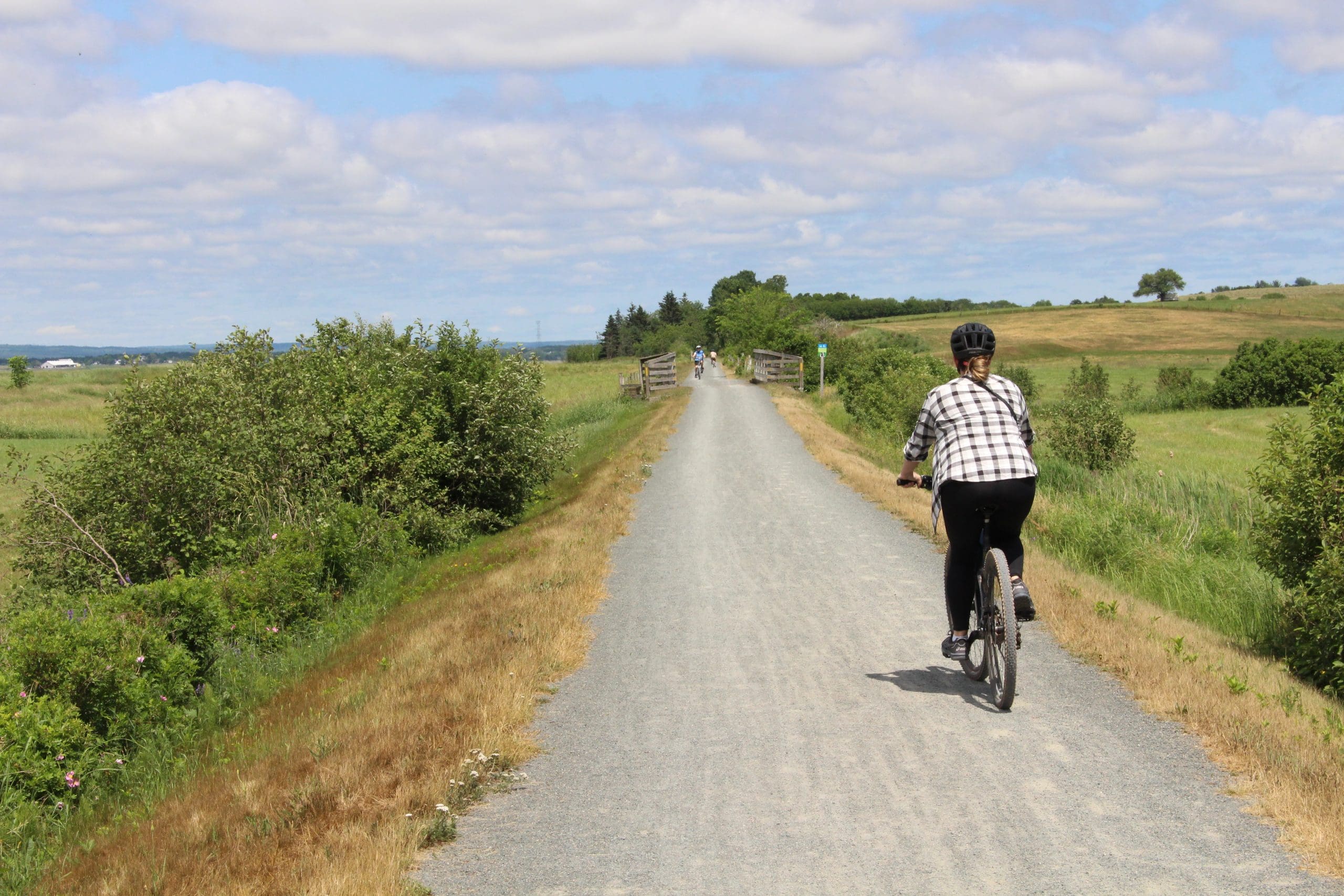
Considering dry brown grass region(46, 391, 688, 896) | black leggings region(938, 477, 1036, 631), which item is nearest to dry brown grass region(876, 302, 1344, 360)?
dry brown grass region(46, 391, 688, 896)

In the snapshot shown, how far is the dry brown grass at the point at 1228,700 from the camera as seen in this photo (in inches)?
172

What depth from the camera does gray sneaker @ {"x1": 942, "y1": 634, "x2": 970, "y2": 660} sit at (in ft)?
21.6

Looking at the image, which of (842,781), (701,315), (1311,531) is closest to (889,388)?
(1311,531)

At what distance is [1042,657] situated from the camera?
7172mm

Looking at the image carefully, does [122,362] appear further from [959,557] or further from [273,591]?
[959,557]

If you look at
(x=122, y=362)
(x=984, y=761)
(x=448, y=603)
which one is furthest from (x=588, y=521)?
(x=984, y=761)

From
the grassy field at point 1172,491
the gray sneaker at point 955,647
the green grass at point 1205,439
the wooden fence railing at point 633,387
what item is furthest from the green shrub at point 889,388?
the gray sneaker at point 955,647

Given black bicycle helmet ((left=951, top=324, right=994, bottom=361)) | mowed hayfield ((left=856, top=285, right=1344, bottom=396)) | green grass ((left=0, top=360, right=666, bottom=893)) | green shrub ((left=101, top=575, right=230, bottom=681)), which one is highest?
mowed hayfield ((left=856, top=285, right=1344, bottom=396))

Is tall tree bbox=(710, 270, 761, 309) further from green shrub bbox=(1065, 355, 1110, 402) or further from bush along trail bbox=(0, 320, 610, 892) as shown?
bush along trail bbox=(0, 320, 610, 892)

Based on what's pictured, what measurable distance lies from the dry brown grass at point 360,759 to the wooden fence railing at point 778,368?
1614 inches

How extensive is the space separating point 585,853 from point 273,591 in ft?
30.7

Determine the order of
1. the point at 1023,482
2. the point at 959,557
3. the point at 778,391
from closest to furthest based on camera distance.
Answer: the point at 1023,482 → the point at 959,557 → the point at 778,391

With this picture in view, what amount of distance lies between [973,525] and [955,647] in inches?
37.2

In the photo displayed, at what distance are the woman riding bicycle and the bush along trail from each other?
12.2ft
